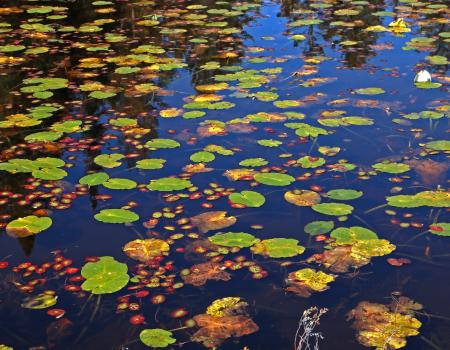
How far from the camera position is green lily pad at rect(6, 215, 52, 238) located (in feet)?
13.3

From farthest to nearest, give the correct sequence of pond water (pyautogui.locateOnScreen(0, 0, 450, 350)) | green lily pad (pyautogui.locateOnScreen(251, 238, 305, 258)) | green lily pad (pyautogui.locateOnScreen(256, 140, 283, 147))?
green lily pad (pyautogui.locateOnScreen(256, 140, 283, 147)) < green lily pad (pyautogui.locateOnScreen(251, 238, 305, 258)) < pond water (pyautogui.locateOnScreen(0, 0, 450, 350))

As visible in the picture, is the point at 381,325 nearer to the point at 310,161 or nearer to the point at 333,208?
the point at 333,208

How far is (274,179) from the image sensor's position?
15.0 feet

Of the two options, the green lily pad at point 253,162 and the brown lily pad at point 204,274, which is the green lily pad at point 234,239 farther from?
the green lily pad at point 253,162

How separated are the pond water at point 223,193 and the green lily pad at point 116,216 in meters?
0.02

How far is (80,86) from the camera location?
22.3 feet

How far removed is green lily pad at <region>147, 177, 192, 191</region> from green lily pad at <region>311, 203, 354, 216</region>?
1.08 meters

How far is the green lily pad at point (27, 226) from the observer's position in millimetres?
4039

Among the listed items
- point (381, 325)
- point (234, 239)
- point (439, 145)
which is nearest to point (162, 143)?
point (234, 239)

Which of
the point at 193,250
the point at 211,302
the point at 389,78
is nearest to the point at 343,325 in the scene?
the point at 211,302

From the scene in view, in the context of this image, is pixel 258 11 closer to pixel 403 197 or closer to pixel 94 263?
pixel 403 197

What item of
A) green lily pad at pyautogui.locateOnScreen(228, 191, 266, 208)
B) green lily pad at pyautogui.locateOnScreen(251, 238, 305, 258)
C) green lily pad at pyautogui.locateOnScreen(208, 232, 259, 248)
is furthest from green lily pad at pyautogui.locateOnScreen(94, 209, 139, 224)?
green lily pad at pyautogui.locateOnScreen(251, 238, 305, 258)

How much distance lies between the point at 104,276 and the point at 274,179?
168 cm

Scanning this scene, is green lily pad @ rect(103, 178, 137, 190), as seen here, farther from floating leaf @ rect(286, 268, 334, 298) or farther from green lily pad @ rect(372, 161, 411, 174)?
green lily pad @ rect(372, 161, 411, 174)
